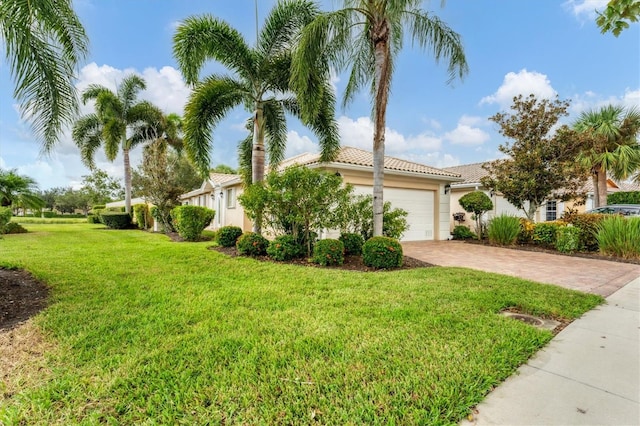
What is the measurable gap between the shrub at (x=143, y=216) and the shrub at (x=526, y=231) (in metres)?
23.1

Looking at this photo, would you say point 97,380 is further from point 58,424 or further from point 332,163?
point 332,163

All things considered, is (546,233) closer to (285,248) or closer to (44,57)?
(285,248)

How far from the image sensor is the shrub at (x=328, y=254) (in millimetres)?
7980

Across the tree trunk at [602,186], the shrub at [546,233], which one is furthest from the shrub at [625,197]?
the shrub at [546,233]

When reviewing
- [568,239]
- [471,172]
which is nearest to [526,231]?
[568,239]

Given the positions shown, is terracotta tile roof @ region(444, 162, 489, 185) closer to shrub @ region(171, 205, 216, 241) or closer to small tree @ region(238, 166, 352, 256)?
small tree @ region(238, 166, 352, 256)

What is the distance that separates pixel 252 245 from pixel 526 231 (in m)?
11.4

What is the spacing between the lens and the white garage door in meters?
13.5

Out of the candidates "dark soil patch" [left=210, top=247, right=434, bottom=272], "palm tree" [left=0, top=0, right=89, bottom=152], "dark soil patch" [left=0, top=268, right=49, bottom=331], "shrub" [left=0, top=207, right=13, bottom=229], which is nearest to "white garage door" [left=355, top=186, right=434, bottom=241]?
"dark soil patch" [left=210, top=247, right=434, bottom=272]

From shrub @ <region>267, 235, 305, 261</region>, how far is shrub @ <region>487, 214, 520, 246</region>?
9230 millimetres

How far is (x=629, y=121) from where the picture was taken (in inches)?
703

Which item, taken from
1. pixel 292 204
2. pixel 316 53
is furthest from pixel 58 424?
pixel 316 53

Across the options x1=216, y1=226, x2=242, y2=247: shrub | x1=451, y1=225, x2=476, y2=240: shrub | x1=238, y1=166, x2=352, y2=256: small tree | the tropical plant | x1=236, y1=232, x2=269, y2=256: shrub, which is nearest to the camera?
the tropical plant

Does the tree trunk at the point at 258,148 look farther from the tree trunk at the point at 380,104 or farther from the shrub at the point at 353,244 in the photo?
the tree trunk at the point at 380,104
